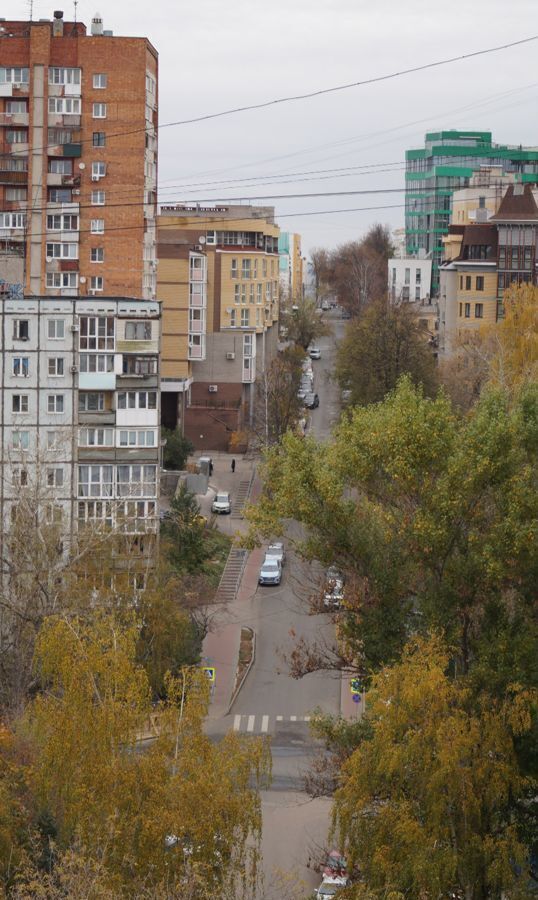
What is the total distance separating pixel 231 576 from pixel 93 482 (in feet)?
18.4

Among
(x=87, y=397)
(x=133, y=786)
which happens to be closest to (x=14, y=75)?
(x=87, y=397)

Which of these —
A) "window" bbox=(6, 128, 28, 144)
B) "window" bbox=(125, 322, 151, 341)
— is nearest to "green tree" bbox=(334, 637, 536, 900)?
"window" bbox=(125, 322, 151, 341)

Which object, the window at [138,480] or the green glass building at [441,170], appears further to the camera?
the green glass building at [441,170]

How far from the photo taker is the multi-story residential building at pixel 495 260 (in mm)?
54094

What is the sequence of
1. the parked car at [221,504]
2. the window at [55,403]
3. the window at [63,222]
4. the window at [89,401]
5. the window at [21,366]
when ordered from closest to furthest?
1. the window at [21,366]
2. the window at [55,403]
3. the window at [89,401]
4. the parked car at [221,504]
5. the window at [63,222]

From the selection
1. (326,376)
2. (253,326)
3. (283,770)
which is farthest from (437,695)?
(326,376)

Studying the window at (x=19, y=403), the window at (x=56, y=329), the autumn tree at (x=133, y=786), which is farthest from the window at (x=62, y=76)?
the autumn tree at (x=133, y=786)

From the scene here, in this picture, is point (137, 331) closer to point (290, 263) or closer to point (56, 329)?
point (56, 329)

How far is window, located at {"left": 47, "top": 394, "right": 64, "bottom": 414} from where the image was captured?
111ft

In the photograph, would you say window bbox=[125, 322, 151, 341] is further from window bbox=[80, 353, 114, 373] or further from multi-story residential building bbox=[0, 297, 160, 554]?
window bbox=[80, 353, 114, 373]

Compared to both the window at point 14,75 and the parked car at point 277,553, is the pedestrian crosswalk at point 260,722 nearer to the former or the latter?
the parked car at point 277,553

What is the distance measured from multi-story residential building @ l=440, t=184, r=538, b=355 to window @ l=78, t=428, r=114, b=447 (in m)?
21.6

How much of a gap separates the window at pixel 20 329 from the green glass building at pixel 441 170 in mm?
60141

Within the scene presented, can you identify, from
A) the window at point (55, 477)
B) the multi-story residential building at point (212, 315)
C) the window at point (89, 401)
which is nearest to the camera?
the window at point (55, 477)
